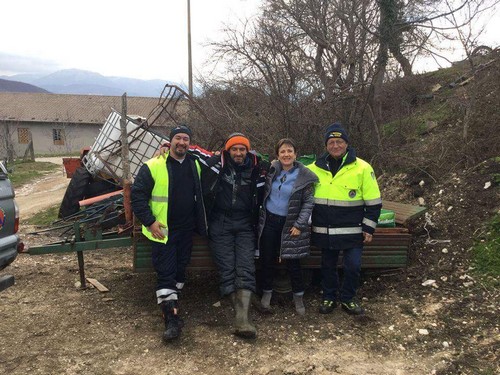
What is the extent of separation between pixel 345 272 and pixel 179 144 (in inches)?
73.2

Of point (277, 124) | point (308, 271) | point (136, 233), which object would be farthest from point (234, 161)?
point (277, 124)

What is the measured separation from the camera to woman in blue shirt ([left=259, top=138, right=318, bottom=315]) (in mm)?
3717

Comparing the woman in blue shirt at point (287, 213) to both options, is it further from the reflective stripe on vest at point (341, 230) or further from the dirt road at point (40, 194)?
the dirt road at point (40, 194)

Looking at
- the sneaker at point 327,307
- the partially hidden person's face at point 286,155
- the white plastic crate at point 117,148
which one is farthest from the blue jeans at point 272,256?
the white plastic crate at point 117,148

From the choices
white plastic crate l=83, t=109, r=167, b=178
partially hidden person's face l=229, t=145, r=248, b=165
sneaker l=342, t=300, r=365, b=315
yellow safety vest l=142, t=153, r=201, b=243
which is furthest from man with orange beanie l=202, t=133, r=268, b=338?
white plastic crate l=83, t=109, r=167, b=178

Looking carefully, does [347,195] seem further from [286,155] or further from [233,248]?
[233,248]

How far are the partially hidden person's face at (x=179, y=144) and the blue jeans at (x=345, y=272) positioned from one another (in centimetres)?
156

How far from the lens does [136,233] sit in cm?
392

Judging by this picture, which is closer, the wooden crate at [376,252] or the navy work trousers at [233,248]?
the navy work trousers at [233,248]

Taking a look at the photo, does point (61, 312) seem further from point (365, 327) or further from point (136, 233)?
point (365, 327)

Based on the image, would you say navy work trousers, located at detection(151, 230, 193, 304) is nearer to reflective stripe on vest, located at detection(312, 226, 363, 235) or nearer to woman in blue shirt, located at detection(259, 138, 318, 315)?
woman in blue shirt, located at detection(259, 138, 318, 315)

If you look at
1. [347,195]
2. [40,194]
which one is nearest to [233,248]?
[347,195]

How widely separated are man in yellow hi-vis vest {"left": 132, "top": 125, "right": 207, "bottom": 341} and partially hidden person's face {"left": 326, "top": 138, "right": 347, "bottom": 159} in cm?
119

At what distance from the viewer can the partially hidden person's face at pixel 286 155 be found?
376 cm
